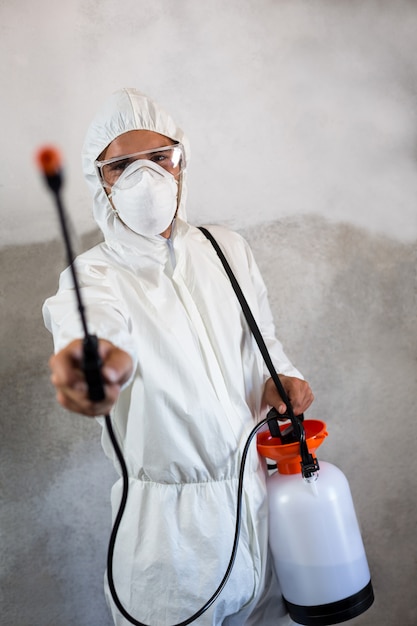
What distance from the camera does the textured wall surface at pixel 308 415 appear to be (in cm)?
186

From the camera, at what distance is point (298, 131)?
2043mm

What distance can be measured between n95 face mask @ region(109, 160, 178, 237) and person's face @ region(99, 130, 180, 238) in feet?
0.18

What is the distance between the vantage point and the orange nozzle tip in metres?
0.61

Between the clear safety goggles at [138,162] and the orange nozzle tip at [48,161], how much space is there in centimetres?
80

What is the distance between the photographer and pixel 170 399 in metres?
1.35

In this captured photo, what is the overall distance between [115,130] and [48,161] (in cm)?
90

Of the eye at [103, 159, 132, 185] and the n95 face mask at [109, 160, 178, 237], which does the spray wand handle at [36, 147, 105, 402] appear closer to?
the n95 face mask at [109, 160, 178, 237]

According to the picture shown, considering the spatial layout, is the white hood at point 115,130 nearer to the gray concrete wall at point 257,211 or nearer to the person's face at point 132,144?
the person's face at point 132,144

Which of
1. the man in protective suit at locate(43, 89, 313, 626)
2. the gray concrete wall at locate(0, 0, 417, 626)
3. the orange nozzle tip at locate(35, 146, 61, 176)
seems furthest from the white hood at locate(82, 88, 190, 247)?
the orange nozzle tip at locate(35, 146, 61, 176)

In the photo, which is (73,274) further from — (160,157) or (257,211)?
(257,211)

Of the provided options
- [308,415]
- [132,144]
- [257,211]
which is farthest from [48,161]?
[308,415]

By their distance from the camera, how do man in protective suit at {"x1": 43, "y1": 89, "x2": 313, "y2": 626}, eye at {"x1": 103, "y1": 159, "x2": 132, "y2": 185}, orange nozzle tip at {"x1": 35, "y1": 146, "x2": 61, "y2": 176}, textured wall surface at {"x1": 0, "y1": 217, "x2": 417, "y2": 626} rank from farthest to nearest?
textured wall surface at {"x1": 0, "y1": 217, "x2": 417, "y2": 626} → eye at {"x1": 103, "y1": 159, "x2": 132, "y2": 185} → man in protective suit at {"x1": 43, "y1": 89, "x2": 313, "y2": 626} → orange nozzle tip at {"x1": 35, "y1": 146, "x2": 61, "y2": 176}

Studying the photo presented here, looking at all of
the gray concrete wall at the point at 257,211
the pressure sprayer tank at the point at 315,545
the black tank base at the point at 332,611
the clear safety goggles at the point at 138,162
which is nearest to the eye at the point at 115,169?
the clear safety goggles at the point at 138,162

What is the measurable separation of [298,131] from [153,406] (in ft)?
3.73
